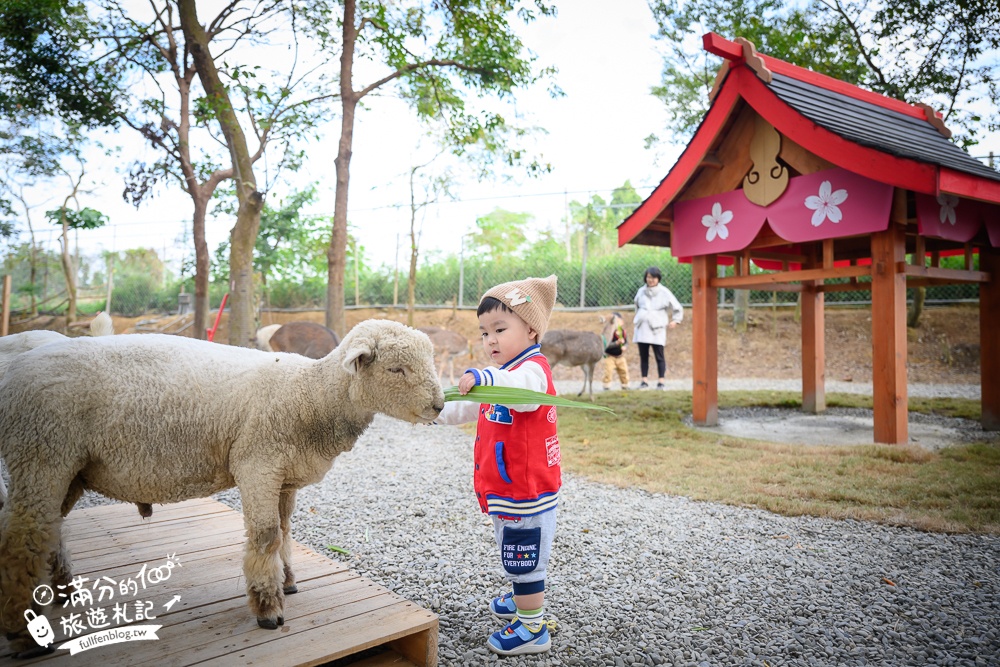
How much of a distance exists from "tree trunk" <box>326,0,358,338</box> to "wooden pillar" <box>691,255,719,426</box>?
4.84 m

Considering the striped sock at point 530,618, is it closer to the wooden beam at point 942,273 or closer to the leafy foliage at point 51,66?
the wooden beam at point 942,273

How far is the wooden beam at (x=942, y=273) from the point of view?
17.7ft

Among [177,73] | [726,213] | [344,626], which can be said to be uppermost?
[177,73]

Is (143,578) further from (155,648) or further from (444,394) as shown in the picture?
(444,394)

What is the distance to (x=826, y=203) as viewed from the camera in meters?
5.58

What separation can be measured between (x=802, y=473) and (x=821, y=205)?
262 cm

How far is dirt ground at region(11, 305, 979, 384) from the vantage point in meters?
11.9

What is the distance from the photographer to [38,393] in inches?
74.5

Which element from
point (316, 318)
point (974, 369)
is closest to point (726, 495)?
point (974, 369)

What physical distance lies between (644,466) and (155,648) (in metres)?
4.15

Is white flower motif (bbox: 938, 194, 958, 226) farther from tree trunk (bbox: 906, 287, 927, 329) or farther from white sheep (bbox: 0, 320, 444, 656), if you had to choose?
tree trunk (bbox: 906, 287, 927, 329)

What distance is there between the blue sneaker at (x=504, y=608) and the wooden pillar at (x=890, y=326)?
177 inches

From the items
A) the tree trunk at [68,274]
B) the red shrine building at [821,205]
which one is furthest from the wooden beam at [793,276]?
the tree trunk at [68,274]

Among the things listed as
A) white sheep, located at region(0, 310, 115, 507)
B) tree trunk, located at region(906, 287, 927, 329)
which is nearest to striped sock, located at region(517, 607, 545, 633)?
white sheep, located at region(0, 310, 115, 507)
